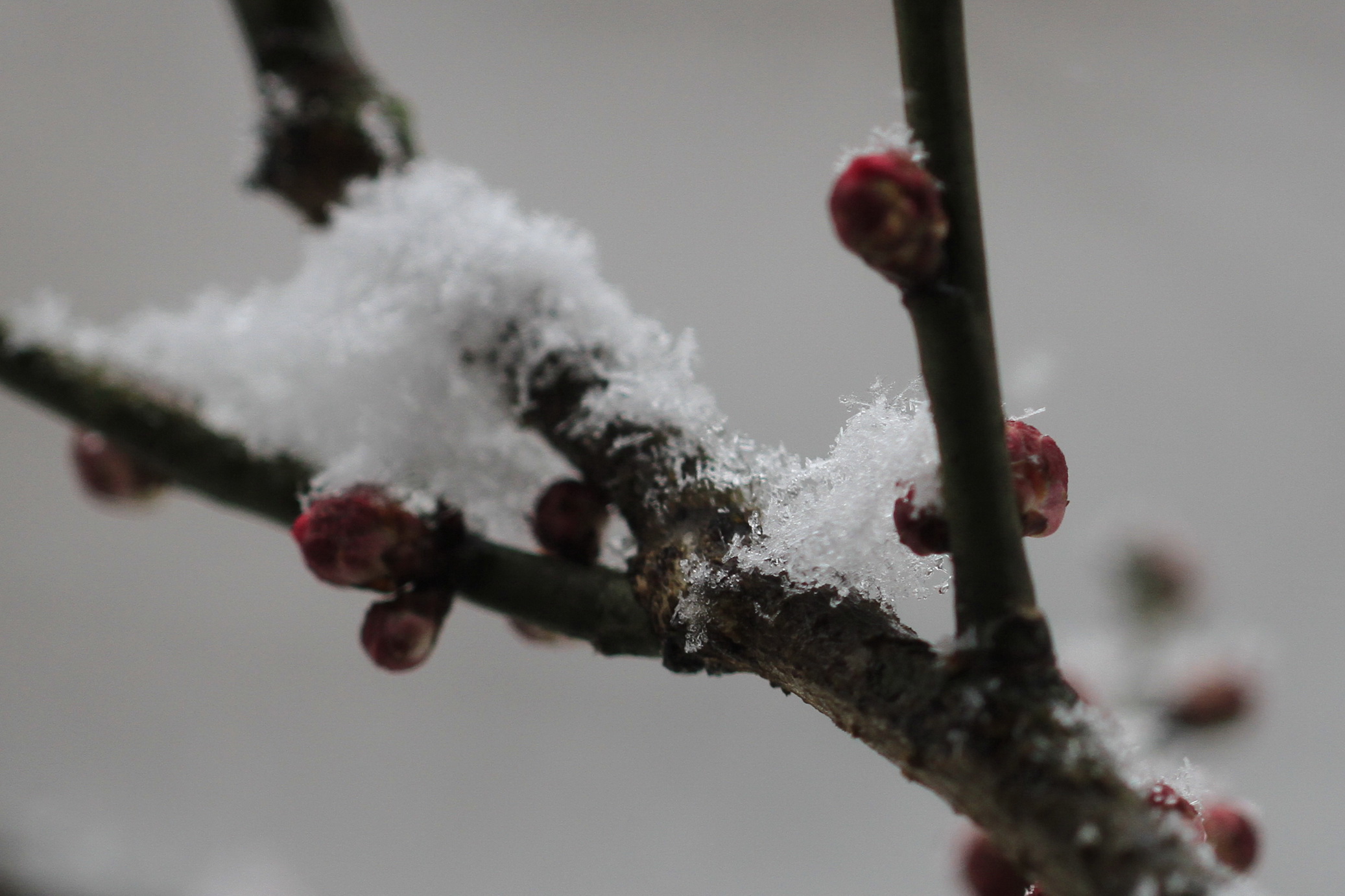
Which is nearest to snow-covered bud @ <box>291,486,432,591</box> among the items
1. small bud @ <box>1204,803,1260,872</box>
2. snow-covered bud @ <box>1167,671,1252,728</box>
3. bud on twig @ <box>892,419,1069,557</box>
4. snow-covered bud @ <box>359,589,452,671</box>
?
snow-covered bud @ <box>359,589,452,671</box>

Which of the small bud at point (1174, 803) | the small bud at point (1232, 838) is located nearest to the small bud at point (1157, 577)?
the small bud at point (1232, 838)

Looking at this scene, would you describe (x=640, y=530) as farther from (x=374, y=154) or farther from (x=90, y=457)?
(x=90, y=457)

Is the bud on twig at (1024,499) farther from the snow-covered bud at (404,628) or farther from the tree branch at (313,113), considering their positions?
the tree branch at (313,113)

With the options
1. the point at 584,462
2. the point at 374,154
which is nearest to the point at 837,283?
the point at 374,154

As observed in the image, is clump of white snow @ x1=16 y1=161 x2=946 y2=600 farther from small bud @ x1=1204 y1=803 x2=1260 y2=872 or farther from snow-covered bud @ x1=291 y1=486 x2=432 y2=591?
small bud @ x1=1204 y1=803 x2=1260 y2=872

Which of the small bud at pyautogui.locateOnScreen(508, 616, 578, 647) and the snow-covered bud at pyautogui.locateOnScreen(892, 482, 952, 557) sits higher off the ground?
the small bud at pyautogui.locateOnScreen(508, 616, 578, 647)
